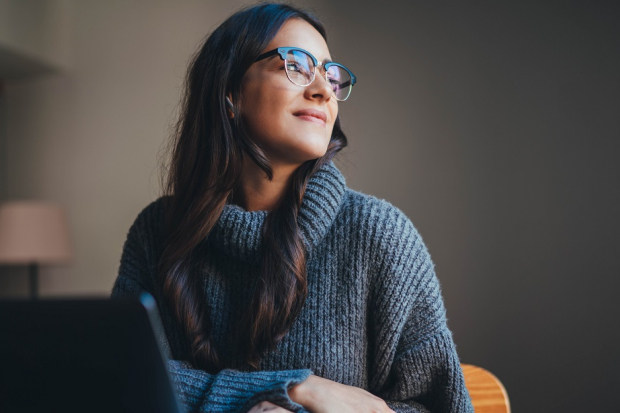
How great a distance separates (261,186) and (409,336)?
408 millimetres

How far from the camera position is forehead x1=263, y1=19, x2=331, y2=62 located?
995 millimetres

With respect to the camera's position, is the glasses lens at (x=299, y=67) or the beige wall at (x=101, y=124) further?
the beige wall at (x=101, y=124)

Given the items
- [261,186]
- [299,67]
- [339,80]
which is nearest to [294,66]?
[299,67]

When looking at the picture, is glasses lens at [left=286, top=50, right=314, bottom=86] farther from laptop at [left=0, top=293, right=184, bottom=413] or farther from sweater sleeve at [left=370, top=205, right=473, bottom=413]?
laptop at [left=0, top=293, right=184, bottom=413]

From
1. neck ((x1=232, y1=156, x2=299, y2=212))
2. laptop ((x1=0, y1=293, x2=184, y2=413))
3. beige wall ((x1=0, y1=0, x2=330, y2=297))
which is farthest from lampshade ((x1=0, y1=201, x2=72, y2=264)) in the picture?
laptop ((x1=0, y1=293, x2=184, y2=413))

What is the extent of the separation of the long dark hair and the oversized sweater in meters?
0.03

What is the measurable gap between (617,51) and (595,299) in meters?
0.88

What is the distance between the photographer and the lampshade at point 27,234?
2.74 meters

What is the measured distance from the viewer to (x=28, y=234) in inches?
109

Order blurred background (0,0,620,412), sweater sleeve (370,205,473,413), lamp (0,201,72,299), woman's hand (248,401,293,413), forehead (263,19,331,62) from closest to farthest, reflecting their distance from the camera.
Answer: woman's hand (248,401,293,413) < sweater sleeve (370,205,473,413) < forehead (263,19,331,62) < blurred background (0,0,620,412) < lamp (0,201,72,299)

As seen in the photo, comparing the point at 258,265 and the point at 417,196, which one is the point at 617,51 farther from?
the point at 258,265

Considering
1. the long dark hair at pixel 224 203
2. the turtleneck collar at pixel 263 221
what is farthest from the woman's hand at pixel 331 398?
the turtleneck collar at pixel 263 221

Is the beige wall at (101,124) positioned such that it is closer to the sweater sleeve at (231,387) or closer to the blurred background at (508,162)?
the blurred background at (508,162)

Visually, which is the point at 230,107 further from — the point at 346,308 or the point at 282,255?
the point at 346,308
